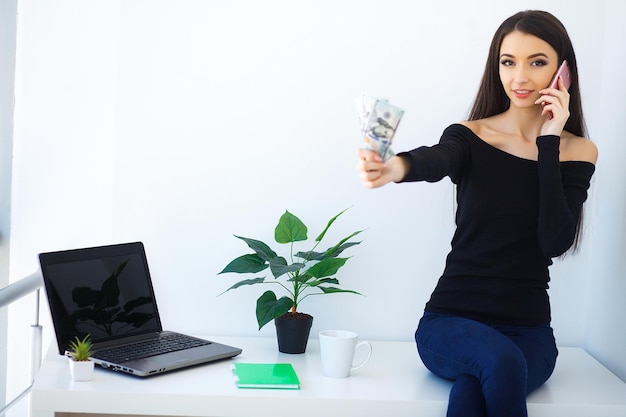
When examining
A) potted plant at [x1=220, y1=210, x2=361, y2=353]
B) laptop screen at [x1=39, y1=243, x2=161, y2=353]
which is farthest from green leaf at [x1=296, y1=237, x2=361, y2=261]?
laptop screen at [x1=39, y1=243, x2=161, y2=353]

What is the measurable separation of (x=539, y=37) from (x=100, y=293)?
51.8 inches

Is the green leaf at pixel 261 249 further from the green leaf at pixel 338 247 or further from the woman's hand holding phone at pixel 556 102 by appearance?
the woman's hand holding phone at pixel 556 102

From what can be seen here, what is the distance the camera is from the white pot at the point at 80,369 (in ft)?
5.92

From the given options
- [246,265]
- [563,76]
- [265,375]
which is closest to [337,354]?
[265,375]

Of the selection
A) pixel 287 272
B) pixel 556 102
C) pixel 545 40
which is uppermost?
Answer: pixel 545 40

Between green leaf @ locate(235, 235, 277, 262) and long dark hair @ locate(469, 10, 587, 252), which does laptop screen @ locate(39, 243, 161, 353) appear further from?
long dark hair @ locate(469, 10, 587, 252)

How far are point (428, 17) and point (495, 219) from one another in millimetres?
→ 690

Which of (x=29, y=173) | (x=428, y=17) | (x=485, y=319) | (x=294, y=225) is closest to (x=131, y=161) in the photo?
(x=29, y=173)

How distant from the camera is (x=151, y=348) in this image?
2.05m

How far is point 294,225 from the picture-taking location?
7.22 feet

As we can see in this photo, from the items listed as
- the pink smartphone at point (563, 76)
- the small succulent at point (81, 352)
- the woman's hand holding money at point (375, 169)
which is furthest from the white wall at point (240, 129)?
the woman's hand holding money at point (375, 169)

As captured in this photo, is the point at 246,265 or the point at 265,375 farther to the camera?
the point at 246,265

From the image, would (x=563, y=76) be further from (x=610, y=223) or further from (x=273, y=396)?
(x=273, y=396)

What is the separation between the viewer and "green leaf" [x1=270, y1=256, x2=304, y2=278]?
206cm
